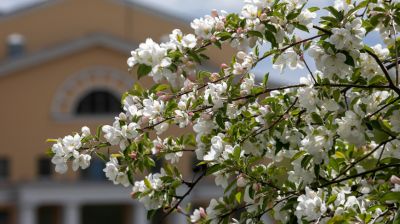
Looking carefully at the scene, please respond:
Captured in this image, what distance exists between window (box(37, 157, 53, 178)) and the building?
0.02 meters

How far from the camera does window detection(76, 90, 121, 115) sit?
109 ft

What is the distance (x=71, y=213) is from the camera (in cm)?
3148

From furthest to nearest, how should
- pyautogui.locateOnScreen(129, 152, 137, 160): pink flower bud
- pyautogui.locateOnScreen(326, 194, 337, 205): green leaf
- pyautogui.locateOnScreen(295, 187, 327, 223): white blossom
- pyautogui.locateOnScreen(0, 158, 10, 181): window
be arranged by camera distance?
pyautogui.locateOnScreen(0, 158, 10, 181): window
pyautogui.locateOnScreen(129, 152, 137, 160): pink flower bud
pyautogui.locateOnScreen(326, 194, 337, 205): green leaf
pyautogui.locateOnScreen(295, 187, 327, 223): white blossom

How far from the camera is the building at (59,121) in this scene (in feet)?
104

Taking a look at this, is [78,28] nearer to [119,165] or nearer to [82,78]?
[82,78]

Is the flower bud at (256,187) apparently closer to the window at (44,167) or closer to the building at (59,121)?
the building at (59,121)

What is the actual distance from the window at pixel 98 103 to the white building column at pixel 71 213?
10.3 feet

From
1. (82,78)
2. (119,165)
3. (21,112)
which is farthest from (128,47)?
(119,165)

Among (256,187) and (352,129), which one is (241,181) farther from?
(352,129)

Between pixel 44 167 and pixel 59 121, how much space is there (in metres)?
1.54

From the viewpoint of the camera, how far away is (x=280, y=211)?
4602 millimetres

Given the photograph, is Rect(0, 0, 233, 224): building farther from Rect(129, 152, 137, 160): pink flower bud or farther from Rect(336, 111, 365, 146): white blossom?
Rect(336, 111, 365, 146): white blossom

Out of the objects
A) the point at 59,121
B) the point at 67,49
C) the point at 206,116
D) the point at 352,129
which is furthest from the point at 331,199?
the point at 67,49

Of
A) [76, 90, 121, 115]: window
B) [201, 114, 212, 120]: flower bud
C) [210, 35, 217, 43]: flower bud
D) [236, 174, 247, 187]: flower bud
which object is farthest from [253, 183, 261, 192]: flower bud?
[76, 90, 121, 115]: window
